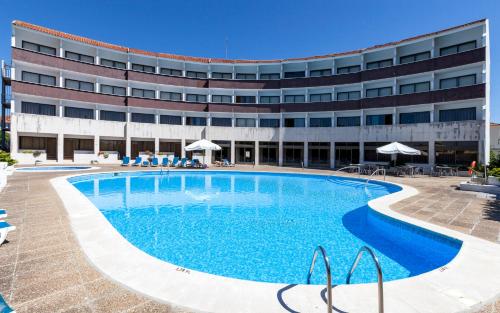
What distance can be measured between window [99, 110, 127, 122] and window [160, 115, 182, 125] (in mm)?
4661

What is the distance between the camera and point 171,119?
34.4m

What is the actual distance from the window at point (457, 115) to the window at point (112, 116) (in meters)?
36.7

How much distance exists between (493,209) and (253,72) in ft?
104

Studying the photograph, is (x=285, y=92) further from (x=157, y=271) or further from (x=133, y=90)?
(x=157, y=271)

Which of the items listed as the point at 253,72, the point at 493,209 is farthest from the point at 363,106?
the point at 493,209

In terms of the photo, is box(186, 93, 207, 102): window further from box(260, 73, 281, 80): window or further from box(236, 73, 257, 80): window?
box(260, 73, 281, 80): window

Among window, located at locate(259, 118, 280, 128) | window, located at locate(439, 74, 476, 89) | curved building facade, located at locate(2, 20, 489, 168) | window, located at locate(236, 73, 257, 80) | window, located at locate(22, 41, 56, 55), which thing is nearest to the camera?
window, located at locate(439, 74, 476, 89)

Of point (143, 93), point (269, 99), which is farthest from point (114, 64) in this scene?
point (269, 99)

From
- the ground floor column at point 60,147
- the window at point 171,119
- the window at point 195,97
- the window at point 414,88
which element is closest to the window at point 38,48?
the ground floor column at point 60,147

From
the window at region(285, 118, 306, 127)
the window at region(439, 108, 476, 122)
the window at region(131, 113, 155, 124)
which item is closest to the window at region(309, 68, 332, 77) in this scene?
the window at region(285, 118, 306, 127)

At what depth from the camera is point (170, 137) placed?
32.5 m

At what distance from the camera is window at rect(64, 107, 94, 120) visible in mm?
29109

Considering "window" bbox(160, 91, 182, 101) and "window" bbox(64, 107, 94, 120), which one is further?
"window" bbox(160, 91, 182, 101)

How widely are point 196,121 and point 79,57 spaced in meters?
15.8
